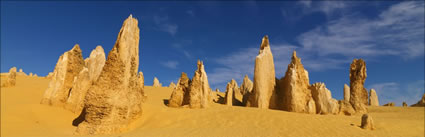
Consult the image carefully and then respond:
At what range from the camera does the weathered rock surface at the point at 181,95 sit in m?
13.9

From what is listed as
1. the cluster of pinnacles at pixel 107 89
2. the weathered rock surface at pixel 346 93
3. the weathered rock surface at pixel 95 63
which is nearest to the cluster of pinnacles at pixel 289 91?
the cluster of pinnacles at pixel 107 89

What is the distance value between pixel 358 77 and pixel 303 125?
15.7 metres

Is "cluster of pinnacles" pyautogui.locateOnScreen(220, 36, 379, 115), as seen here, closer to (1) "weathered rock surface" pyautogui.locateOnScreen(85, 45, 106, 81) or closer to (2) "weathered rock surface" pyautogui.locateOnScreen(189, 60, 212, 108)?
(2) "weathered rock surface" pyautogui.locateOnScreen(189, 60, 212, 108)

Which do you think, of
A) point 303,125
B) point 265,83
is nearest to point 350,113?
point 265,83

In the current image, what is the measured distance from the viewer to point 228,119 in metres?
10.2

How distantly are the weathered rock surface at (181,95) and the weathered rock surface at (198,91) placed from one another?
2.61ft

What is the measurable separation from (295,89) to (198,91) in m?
5.34

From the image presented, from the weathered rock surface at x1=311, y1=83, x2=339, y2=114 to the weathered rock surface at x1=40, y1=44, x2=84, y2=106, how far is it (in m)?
13.0

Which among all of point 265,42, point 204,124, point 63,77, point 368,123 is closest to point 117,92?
point 204,124

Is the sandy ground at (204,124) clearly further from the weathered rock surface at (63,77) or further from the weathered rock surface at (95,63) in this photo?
the weathered rock surface at (95,63)

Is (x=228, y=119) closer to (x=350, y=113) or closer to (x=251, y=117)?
(x=251, y=117)

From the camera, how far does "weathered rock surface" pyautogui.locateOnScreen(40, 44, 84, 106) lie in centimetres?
1112

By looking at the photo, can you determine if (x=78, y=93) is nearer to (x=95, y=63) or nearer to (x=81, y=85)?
(x=81, y=85)

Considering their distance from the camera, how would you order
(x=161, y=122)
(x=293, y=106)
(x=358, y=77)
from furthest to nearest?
(x=358, y=77) < (x=293, y=106) < (x=161, y=122)
